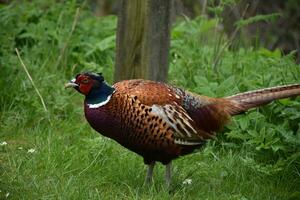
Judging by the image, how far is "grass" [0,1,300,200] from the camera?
5152 millimetres

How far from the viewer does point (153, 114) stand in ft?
16.0

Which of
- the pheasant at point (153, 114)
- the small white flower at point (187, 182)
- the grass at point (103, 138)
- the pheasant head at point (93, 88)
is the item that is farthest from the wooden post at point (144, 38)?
the small white flower at point (187, 182)

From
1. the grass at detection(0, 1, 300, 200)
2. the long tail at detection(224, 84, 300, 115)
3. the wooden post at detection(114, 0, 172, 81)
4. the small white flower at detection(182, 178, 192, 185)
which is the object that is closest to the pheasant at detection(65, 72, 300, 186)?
the long tail at detection(224, 84, 300, 115)

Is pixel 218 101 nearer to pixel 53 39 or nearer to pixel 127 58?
pixel 127 58

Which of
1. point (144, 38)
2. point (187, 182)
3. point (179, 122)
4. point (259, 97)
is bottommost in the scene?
point (187, 182)

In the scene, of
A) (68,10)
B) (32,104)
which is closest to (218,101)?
(32,104)

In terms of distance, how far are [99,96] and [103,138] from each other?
3.07 ft

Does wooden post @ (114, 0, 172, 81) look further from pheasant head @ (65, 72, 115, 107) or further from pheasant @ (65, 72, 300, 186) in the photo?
pheasant head @ (65, 72, 115, 107)

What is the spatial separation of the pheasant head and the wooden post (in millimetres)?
893

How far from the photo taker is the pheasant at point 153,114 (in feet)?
15.9

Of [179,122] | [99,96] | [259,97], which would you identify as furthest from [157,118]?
[259,97]

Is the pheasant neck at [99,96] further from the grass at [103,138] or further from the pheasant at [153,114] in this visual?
the grass at [103,138]

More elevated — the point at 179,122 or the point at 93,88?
the point at 93,88

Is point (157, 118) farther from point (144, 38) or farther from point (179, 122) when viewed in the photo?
point (144, 38)
